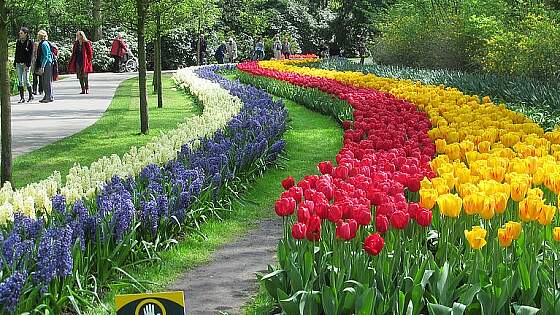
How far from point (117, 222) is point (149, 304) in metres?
1.89

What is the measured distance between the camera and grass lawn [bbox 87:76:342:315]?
5148 millimetres

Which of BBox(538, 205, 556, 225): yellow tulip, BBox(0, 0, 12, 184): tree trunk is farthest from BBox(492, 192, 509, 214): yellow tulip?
BBox(0, 0, 12, 184): tree trunk

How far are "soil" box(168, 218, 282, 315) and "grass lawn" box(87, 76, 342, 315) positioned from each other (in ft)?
0.33

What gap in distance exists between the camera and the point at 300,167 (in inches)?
368

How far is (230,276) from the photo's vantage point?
5180 millimetres

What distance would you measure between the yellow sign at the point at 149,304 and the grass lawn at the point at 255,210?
139 centimetres

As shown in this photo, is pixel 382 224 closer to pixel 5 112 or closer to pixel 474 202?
pixel 474 202

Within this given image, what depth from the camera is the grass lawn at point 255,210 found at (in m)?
5.15

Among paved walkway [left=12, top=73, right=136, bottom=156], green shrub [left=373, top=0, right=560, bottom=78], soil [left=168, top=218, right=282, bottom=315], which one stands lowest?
paved walkway [left=12, top=73, right=136, bottom=156]

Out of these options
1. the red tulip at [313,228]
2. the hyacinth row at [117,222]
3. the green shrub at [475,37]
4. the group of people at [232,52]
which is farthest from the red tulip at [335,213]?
the group of people at [232,52]

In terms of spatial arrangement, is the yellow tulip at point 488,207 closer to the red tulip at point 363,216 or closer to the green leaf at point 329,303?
the red tulip at point 363,216

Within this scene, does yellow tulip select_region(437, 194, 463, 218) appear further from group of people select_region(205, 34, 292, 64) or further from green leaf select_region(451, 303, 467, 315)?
group of people select_region(205, 34, 292, 64)

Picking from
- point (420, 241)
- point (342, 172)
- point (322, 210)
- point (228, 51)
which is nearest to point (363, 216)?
point (322, 210)

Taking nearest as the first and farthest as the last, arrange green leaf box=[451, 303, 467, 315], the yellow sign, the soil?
the yellow sign → green leaf box=[451, 303, 467, 315] → the soil
